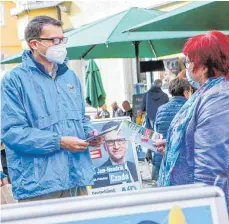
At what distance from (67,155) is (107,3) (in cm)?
1649

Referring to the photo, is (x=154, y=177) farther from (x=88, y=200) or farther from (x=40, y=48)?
(x=88, y=200)

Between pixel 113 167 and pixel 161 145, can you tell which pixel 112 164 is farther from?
pixel 161 145

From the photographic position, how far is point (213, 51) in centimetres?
292

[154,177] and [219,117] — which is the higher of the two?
[219,117]

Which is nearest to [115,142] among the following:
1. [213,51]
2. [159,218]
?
[213,51]

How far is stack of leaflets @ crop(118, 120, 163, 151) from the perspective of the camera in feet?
13.3

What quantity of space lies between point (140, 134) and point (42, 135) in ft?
2.97

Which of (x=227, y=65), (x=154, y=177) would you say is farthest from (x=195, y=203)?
(x=154, y=177)

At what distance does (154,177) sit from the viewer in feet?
25.1

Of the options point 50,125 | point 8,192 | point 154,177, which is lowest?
point 154,177

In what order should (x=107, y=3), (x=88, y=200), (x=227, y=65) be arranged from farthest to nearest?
(x=107, y=3)
(x=227, y=65)
(x=88, y=200)

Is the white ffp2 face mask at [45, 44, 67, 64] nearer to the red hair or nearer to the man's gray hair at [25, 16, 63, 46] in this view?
the man's gray hair at [25, 16, 63, 46]

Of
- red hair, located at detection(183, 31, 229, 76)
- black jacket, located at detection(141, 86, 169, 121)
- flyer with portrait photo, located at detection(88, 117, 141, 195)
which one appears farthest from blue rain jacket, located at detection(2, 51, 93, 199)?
black jacket, located at detection(141, 86, 169, 121)

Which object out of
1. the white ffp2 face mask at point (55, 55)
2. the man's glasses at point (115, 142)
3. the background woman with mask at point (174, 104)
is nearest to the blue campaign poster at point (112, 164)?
the man's glasses at point (115, 142)
